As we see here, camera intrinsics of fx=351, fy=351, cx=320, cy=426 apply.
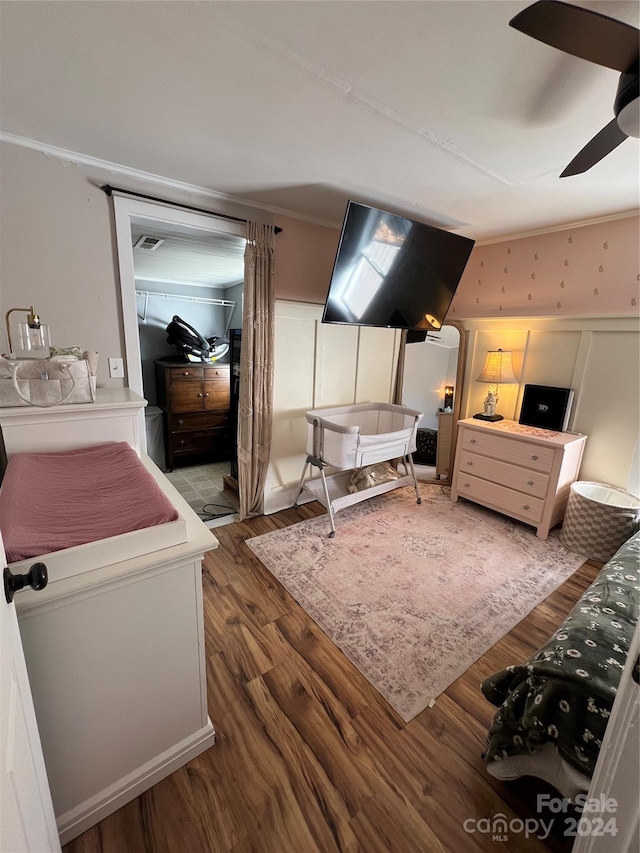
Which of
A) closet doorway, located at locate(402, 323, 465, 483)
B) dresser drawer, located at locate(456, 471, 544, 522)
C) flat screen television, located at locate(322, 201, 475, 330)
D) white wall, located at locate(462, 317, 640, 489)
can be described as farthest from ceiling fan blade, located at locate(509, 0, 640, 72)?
closet doorway, located at locate(402, 323, 465, 483)

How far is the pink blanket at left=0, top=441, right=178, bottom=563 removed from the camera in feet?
2.94

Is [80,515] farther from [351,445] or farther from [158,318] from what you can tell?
[158,318]

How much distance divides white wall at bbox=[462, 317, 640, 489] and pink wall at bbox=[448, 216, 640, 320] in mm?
115

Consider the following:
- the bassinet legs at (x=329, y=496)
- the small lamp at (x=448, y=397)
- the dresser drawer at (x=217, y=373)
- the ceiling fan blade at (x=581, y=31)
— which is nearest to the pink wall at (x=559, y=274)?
the small lamp at (x=448, y=397)

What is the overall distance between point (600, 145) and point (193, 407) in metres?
3.54

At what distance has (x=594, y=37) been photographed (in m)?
0.80

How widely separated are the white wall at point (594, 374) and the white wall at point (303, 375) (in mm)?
1265

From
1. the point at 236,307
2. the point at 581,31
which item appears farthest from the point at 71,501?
the point at 236,307

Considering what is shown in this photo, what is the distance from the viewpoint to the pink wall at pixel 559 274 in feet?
7.80

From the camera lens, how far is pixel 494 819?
1.09m

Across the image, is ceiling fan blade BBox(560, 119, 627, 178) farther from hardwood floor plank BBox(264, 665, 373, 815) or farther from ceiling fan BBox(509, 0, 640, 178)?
hardwood floor plank BBox(264, 665, 373, 815)

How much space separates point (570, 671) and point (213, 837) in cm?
115

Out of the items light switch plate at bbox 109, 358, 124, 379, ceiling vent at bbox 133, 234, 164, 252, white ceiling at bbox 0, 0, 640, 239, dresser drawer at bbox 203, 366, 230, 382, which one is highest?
white ceiling at bbox 0, 0, 640, 239

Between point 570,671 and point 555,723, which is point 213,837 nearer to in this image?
point 555,723
